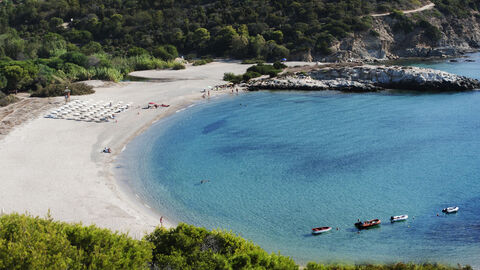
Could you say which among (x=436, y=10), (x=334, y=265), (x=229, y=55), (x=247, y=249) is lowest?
(x=334, y=265)

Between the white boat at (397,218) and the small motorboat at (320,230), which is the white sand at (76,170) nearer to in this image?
the small motorboat at (320,230)

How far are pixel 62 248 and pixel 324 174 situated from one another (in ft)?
82.6

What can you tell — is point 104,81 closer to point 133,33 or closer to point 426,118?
point 133,33

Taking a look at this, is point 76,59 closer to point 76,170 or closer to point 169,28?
point 169,28

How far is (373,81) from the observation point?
74812mm

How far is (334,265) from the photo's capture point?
2556cm

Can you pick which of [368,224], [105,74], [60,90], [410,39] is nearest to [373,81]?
[410,39]

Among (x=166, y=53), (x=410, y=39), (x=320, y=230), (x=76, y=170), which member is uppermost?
(x=410, y=39)

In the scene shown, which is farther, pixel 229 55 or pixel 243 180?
pixel 229 55

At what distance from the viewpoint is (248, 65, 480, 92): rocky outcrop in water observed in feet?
236

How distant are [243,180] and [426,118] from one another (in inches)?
1187

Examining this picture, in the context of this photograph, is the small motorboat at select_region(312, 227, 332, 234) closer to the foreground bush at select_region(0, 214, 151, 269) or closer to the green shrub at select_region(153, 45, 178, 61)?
the foreground bush at select_region(0, 214, 151, 269)

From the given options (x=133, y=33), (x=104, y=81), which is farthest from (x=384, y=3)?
(x=104, y=81)

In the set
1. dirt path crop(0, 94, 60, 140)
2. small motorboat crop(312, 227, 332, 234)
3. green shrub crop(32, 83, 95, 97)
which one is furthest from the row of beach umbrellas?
Result: small motorboat crop(312, 227, 332, 234)
